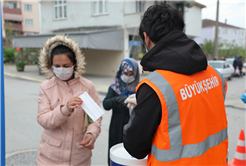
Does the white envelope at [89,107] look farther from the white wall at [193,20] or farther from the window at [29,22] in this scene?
the window at [29,22]

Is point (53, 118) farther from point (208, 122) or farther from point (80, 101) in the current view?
point (208, 122)

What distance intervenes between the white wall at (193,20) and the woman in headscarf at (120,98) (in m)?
19.0

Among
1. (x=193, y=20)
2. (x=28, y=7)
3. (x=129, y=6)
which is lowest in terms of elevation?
(x=193, y=20)

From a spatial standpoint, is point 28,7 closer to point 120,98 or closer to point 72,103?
point 120,98

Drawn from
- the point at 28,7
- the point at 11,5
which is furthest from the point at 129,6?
the point at 11,5

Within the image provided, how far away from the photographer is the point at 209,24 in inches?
1842

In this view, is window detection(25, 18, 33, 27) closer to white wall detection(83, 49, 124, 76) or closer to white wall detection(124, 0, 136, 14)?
white wall detection(83, 49, 124, 76)

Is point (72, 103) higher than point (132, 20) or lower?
lower

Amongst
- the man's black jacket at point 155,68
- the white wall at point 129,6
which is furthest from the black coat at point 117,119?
the white wall at point 129,6

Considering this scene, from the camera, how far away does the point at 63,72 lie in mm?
2174

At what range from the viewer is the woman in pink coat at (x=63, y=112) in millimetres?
1979

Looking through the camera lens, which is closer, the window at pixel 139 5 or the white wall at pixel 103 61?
the window at pixel 139 5

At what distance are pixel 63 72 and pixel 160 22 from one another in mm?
1198

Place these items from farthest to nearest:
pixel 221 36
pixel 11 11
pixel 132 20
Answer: pixel 221 36
pixel 11 11
pixel 132 20
